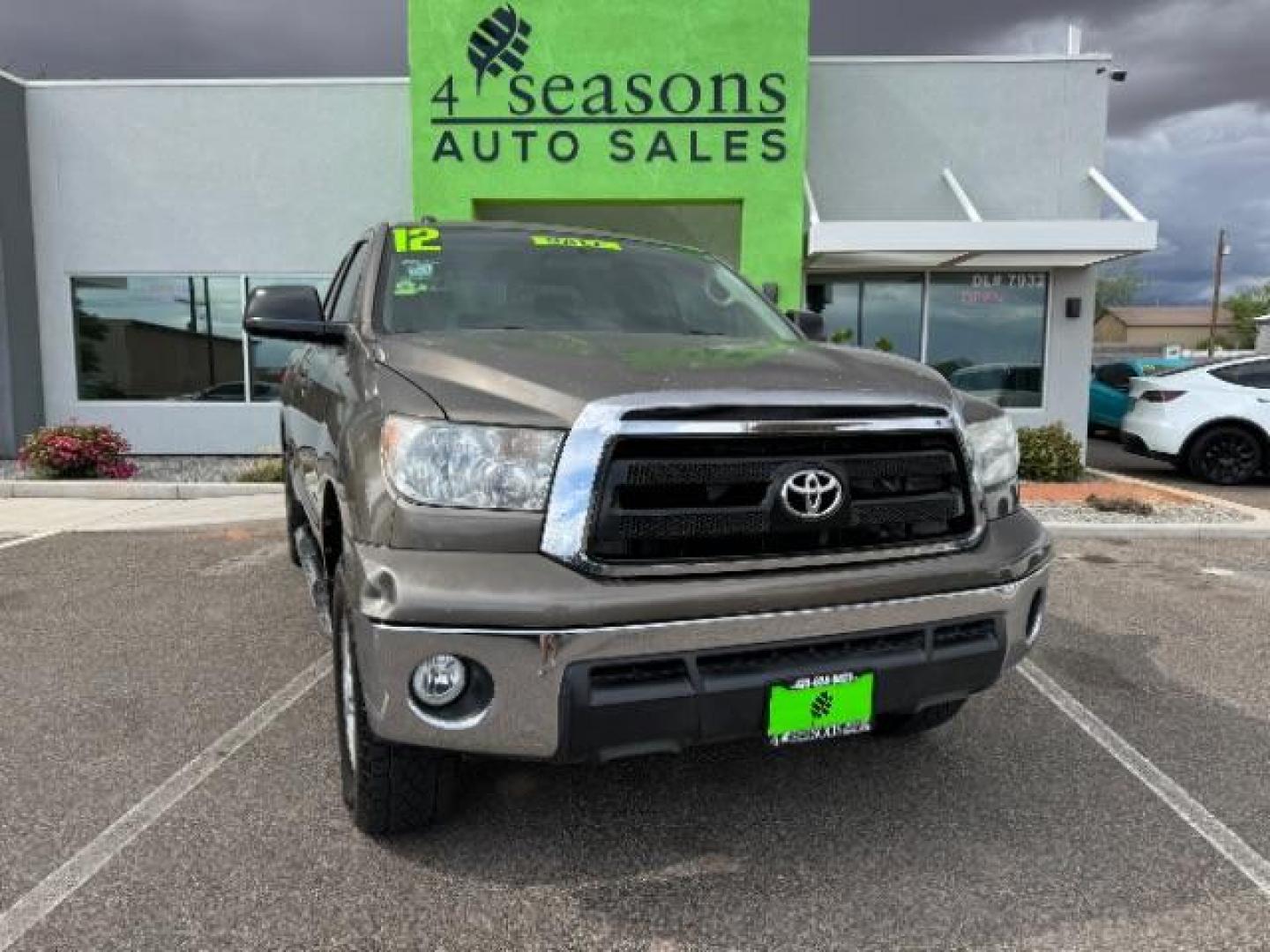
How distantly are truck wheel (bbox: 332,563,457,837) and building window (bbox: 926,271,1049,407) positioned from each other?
35.5 feet

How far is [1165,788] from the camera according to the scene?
10.5 feet

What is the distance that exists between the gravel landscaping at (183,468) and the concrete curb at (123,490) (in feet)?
2.03

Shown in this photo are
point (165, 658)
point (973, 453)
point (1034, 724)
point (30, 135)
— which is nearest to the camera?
point (973, 453)

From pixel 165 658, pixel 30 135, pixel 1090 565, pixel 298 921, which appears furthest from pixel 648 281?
pixel 30 135

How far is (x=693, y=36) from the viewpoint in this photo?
1097 cm

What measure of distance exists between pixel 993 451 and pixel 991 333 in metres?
10.3

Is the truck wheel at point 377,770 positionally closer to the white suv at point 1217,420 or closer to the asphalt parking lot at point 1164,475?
the asphalt parking lot at point 1164,475

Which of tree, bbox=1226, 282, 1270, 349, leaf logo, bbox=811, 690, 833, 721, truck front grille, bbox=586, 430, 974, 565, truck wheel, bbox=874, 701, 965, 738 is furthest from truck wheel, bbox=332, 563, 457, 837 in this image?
tree, bbox=1226, 282, 1270, 349

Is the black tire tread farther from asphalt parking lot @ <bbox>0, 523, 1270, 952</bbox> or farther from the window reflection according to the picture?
the window reflection

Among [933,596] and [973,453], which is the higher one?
[973,453]

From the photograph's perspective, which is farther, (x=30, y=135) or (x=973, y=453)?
(x=30, y=135)

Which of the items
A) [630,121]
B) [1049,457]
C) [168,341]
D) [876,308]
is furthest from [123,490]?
[1049,457]

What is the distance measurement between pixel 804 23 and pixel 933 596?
33.2 feet

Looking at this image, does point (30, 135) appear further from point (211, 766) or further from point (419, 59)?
point (211, 766)
